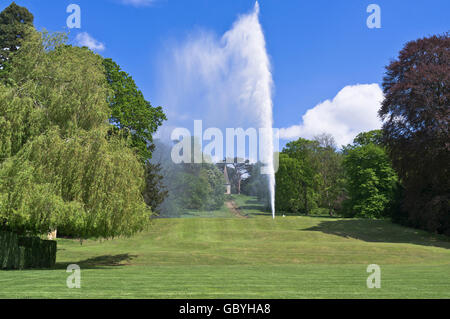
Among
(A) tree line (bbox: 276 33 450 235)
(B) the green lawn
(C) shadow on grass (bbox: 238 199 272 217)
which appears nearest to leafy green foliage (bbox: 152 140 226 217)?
(C) shadow on grass (bbox: 238 199 272 217)

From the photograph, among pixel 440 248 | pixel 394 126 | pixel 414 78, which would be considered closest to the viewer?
pixel 440 248

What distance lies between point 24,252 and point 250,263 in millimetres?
11659

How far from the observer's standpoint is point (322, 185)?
74625 millimetres

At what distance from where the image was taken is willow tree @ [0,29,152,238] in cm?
1440

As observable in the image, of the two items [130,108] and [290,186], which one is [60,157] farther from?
[290,186]

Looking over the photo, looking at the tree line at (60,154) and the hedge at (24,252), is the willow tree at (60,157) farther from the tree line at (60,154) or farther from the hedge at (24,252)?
the hedge at (24,252)

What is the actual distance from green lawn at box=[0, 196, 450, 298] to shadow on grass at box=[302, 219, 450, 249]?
0.10m

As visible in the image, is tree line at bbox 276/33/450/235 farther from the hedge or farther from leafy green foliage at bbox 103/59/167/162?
the hedge

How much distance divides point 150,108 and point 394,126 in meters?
23.7

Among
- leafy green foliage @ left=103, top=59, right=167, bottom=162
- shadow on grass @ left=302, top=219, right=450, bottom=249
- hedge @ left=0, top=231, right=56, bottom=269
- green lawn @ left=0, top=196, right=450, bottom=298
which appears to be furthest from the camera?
shadow on grass @ left=302, top=219, right=450, bottom=249

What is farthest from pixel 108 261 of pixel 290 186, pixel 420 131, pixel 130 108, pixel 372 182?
pixel 290 186

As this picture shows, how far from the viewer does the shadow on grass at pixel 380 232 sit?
32.4 meters
